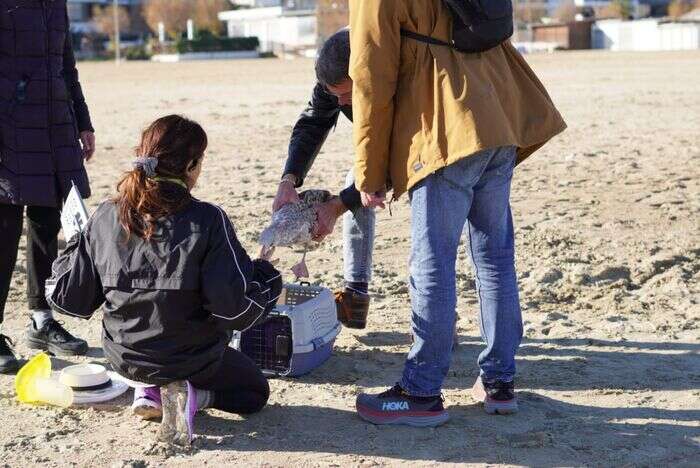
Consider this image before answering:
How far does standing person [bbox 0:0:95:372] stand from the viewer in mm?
4715

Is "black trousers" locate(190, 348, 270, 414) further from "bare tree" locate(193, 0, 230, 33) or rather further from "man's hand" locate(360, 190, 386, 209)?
"bare tree" locate(193, 0, 230, 33)

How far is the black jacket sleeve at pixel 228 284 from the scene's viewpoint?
12.0 ft

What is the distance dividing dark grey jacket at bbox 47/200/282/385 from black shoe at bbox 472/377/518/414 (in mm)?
947

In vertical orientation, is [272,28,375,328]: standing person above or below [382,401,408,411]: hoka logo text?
above

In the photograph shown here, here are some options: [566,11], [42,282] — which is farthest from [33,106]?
[566,11]

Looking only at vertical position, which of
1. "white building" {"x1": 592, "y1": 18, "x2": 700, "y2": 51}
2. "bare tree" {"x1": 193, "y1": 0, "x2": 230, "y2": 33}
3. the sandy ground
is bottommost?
the sandy ground

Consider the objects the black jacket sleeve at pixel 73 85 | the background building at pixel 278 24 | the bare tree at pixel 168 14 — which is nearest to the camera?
the black jacket sleeve at pixel 73 85

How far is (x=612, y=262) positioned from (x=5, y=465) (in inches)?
154

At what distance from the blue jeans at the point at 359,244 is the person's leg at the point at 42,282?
1323 millimetres

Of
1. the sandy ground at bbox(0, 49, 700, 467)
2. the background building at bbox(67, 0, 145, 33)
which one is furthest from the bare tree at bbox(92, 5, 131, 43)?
the sandy ground at bbox(0, 49, 700, 467)

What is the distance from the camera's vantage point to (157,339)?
3783 millimetres

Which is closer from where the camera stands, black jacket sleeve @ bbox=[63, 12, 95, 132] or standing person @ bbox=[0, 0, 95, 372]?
standing person @ bbox=[0, 0, 95, 372]

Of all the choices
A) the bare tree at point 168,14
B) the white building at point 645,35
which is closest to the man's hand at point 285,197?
the white building at point 645,35

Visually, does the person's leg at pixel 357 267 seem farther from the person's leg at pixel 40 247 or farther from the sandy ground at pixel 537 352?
Answer: the person's leg at pixel 40 247
